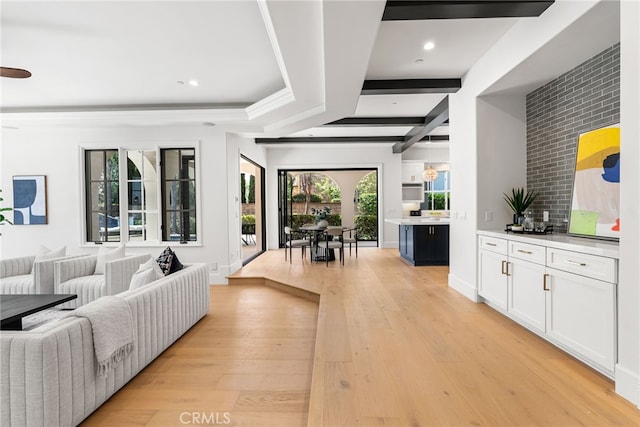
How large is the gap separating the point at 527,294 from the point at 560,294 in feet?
1.38

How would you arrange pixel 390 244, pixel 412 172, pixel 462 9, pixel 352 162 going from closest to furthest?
pixel 462 9
pixel 352 162
pixel 390 244
pixel 412 172

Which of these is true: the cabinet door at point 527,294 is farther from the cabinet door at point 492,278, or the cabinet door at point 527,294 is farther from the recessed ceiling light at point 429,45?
the recessed ceiling light at point 429,45

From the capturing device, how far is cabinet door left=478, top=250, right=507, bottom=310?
10.6 ft

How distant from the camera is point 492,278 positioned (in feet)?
11.3

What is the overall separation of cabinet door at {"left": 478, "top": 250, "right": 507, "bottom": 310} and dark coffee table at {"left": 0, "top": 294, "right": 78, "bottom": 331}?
4.41 m

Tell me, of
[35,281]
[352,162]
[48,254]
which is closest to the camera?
[35,281]

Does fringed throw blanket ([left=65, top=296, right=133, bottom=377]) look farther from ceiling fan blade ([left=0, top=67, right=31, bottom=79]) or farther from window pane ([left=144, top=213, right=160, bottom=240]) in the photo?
window pane ([left=144, top=213, right=160, bottom=240])

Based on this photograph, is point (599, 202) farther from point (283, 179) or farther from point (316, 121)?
point (283, 179)

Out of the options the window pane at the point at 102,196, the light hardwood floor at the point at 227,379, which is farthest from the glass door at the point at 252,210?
the light hardwood floor at the point at 227,379

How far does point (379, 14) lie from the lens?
85.7 inches

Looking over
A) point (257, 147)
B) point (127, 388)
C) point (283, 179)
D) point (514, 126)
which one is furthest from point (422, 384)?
point (283, 179)

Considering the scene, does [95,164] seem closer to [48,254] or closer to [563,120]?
[48,254]

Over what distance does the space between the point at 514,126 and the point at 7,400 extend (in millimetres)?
5006

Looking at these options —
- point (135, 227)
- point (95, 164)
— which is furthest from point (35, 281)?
point (95, 164)
